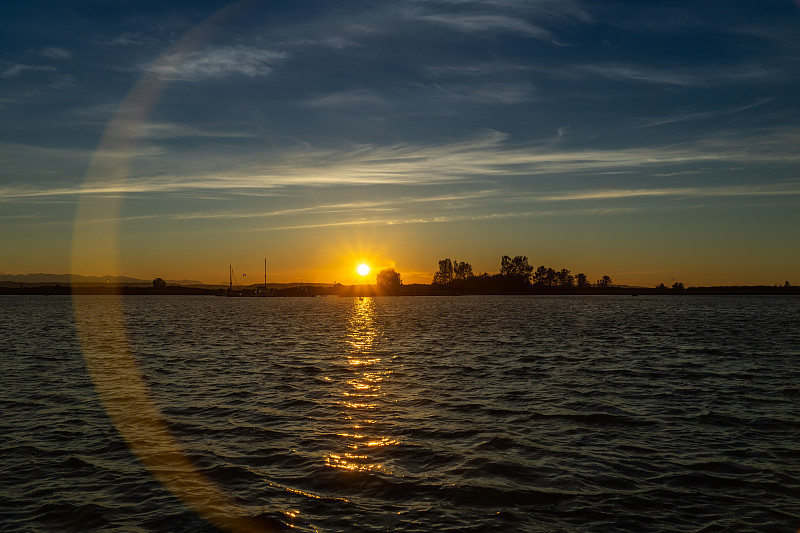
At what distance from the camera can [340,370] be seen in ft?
130

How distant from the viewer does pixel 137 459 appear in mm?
18734

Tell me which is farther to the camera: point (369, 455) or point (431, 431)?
point (431, 431)

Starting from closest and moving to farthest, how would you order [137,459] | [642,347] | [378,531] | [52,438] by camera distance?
[378,531] < [137,459] < [52,438] < [642,347]

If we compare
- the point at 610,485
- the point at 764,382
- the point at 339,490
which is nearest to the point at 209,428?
the point at 339,490

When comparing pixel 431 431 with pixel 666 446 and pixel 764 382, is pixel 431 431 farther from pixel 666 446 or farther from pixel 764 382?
pixel 764 382

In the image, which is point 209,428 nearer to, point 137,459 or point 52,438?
point 137,459

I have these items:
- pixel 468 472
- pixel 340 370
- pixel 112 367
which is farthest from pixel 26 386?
pixel 468 472

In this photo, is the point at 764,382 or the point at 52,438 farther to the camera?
the point at 764,382

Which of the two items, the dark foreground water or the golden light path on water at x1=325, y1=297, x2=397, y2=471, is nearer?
the dark foreground water

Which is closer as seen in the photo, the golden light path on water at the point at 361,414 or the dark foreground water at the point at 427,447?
the dark foreground water at the point at 427,447

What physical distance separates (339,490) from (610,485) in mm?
7530

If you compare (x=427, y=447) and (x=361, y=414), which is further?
(x=361, y=414)

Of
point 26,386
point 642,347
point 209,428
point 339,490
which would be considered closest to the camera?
point 339,490

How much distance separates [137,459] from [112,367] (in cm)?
2405
